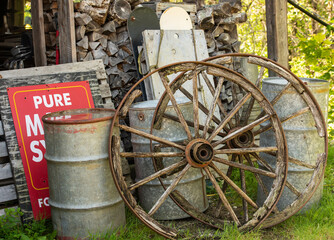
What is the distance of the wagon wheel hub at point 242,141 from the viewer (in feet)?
10.8

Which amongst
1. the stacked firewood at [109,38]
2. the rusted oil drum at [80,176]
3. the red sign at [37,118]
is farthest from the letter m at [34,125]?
the stacked firewood at [109,38]

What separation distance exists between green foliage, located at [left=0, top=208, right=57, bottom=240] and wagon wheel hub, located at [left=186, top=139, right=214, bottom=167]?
1118 mm

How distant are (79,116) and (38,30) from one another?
155cm

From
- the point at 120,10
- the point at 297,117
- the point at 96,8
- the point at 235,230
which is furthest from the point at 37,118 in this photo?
the point at 297,117

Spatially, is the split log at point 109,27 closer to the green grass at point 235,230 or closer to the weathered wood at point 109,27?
the weathered wood at point 109,27

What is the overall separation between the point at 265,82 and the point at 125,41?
168cm

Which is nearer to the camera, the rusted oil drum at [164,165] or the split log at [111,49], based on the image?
the rusted oil drum at [164,165]

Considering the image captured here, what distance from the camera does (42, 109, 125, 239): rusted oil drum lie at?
2846 mm

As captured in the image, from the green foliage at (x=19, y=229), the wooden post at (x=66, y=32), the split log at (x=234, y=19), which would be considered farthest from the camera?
the split log at (x=234, y=19)

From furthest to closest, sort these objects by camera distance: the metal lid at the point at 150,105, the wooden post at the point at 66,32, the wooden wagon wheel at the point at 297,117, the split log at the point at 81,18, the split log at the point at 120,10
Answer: the split log at the point at 120,10, the split log at the point at 81,18, the wooden post at the point at 66,32, the metal lid at the point at 150,105, the wooden wagon wheel at the point at 297,117

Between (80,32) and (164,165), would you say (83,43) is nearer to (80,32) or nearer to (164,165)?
(80,32)

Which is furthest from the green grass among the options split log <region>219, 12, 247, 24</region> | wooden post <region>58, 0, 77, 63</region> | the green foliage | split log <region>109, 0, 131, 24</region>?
split log <region>219, 12, 247, 24</region>

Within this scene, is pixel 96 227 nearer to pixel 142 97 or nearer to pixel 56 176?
pixel 56 176

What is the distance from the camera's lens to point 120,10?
4.42 meters
